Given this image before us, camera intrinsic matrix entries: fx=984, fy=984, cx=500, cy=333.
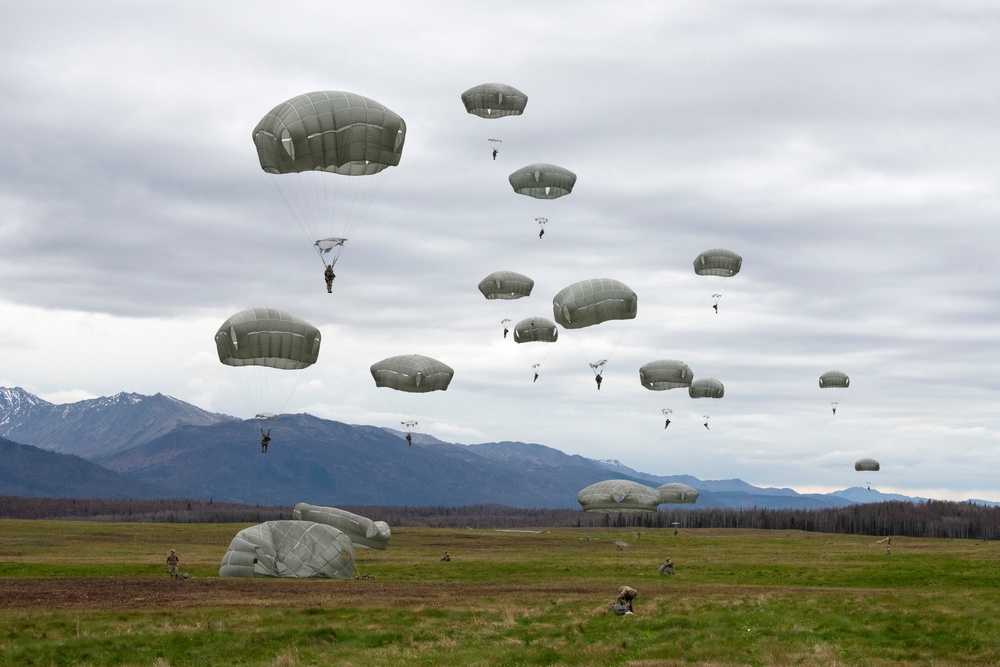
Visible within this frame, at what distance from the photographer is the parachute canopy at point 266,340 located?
188 feet

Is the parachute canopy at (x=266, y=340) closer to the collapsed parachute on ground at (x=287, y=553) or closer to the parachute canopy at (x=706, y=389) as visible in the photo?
the collapsed parachute on ground at (x=287, y=553)

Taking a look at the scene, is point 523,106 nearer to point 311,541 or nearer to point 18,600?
point 311,541

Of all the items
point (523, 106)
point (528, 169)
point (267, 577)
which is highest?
point (523, 106)

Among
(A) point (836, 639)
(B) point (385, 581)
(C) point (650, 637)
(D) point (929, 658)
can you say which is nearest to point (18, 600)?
(B) point (385, 581)

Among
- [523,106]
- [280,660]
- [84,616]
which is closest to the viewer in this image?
[280,660]

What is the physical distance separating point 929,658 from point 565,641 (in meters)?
10.6

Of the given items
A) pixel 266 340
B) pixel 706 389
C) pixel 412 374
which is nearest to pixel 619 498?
pixel 706 389

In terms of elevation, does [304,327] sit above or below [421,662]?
above

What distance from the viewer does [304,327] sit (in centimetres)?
5947

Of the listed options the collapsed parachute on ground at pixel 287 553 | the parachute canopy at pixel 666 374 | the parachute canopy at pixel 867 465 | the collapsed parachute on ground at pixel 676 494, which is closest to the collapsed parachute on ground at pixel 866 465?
the parachute canopy at pixel 867 465

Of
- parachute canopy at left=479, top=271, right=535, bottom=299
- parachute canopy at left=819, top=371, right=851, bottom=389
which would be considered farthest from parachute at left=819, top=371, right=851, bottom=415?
parachute canopy at left=479, top=271, right=535, bottom=299

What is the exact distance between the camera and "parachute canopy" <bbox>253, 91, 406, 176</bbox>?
47344mm

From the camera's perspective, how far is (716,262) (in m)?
85.6

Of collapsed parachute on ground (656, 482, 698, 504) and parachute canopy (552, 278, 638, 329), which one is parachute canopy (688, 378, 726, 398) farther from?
collapsed parachute on ground (656, 482, 698, 504)
